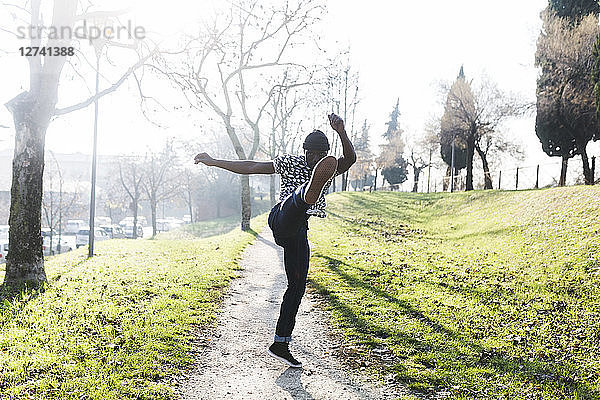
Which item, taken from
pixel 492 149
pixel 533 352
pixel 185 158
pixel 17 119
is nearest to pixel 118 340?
pixel 533 352

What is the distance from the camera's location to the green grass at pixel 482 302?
4.99m

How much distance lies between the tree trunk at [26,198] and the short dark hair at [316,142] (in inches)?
256

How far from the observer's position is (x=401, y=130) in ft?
188

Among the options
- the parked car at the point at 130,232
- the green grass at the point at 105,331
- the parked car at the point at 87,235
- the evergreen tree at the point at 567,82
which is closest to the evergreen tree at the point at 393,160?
the evergreen tree at the point at 567,82

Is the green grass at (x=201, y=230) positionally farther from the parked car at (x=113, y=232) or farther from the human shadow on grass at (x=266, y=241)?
the human shadow on grass at (x=266, y=241)

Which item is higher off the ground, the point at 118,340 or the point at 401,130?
the point at 401,130

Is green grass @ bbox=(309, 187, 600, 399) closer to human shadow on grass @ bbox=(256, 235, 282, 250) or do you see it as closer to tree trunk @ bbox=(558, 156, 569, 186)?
Result: human shadow on grass @ bbox=(256, 235, 282, 250)

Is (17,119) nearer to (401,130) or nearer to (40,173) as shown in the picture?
(40,173)

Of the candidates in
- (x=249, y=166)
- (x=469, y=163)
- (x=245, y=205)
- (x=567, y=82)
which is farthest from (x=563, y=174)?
(x=249, y=166)

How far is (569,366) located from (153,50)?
10203 millimetres

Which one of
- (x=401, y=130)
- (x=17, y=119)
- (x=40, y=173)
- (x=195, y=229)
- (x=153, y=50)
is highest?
(x=401, y=130)

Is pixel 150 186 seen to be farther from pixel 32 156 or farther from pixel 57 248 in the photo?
pixel 32 156

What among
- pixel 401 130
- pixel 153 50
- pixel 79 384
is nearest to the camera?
pixel 79 384

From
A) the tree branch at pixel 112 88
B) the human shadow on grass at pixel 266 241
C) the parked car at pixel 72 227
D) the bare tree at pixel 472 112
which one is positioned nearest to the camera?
the tree branch at pixel 112 88
